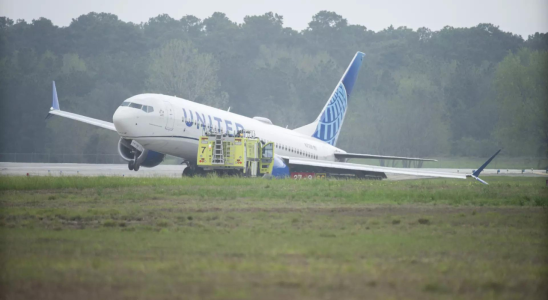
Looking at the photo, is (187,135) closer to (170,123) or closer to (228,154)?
(170,123)

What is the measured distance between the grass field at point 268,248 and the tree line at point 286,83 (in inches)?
2199

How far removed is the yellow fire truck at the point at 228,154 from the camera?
33.5 m

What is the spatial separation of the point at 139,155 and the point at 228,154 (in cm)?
463

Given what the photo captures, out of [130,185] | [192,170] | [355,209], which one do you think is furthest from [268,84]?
[355,209]

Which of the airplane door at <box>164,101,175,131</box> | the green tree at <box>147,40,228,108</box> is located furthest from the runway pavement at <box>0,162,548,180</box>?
the green tree at <box>147,40,228,108</box>

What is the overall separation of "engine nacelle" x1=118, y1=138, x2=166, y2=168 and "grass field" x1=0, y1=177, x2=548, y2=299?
13.9 meters

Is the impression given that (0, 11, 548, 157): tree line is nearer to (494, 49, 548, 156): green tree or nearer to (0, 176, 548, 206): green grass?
(494, 49, 548, 156): green tree

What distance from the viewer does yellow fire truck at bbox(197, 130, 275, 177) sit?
33.5 metres

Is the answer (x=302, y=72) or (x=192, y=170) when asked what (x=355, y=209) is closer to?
(x=192, y=170)

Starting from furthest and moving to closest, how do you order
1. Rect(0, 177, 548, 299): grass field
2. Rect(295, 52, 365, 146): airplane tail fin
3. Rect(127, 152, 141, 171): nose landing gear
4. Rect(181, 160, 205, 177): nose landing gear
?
1. Rect(295, 52, 365, 146): airplane tail fin
2. Rect(181, 160, 205, 177): nose landing gear
3. Rect(127, 152, 141, 171): nose landing gear
4. Rect(0, 177, 548, 299): grass field

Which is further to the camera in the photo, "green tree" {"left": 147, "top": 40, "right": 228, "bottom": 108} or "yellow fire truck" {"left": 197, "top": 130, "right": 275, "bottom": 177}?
"green tree" {"left": 147, "top": 40, "right": 228, "bottom": 108}

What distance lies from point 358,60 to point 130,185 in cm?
2645

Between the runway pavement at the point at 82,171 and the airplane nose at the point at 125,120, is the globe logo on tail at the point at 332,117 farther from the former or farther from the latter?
the airplane nose at the point at 125,120

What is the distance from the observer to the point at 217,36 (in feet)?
461
